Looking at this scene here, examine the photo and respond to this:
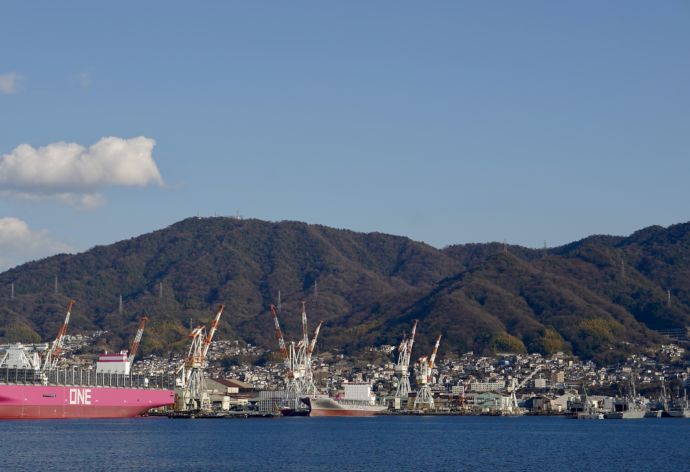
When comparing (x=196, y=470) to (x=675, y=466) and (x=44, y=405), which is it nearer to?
(x=675, y=466)

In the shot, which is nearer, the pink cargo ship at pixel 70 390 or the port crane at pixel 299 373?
the pink cargo ship at pixel 70 390

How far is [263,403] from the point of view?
7717 inches

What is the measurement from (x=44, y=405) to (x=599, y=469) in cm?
7921

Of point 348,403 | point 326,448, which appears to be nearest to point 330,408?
point 348,403

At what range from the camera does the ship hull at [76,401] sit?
5344 inches

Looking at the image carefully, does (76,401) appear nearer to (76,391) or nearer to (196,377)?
(76,391)

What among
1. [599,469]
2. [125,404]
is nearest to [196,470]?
[599,469]

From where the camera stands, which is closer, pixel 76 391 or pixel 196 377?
pixel 76 391

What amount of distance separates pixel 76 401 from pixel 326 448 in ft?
184

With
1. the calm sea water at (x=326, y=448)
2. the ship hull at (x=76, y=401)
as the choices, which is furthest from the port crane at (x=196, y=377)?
the calm sea water at (x=326, y=448)

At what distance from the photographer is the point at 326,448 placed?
9831cm

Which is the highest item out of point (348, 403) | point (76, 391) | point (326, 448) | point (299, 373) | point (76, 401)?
point (299, 373)

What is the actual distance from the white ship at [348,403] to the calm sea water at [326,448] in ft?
135

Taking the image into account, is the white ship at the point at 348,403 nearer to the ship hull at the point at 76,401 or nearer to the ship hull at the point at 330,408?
the ship hull at the point at 330,408
